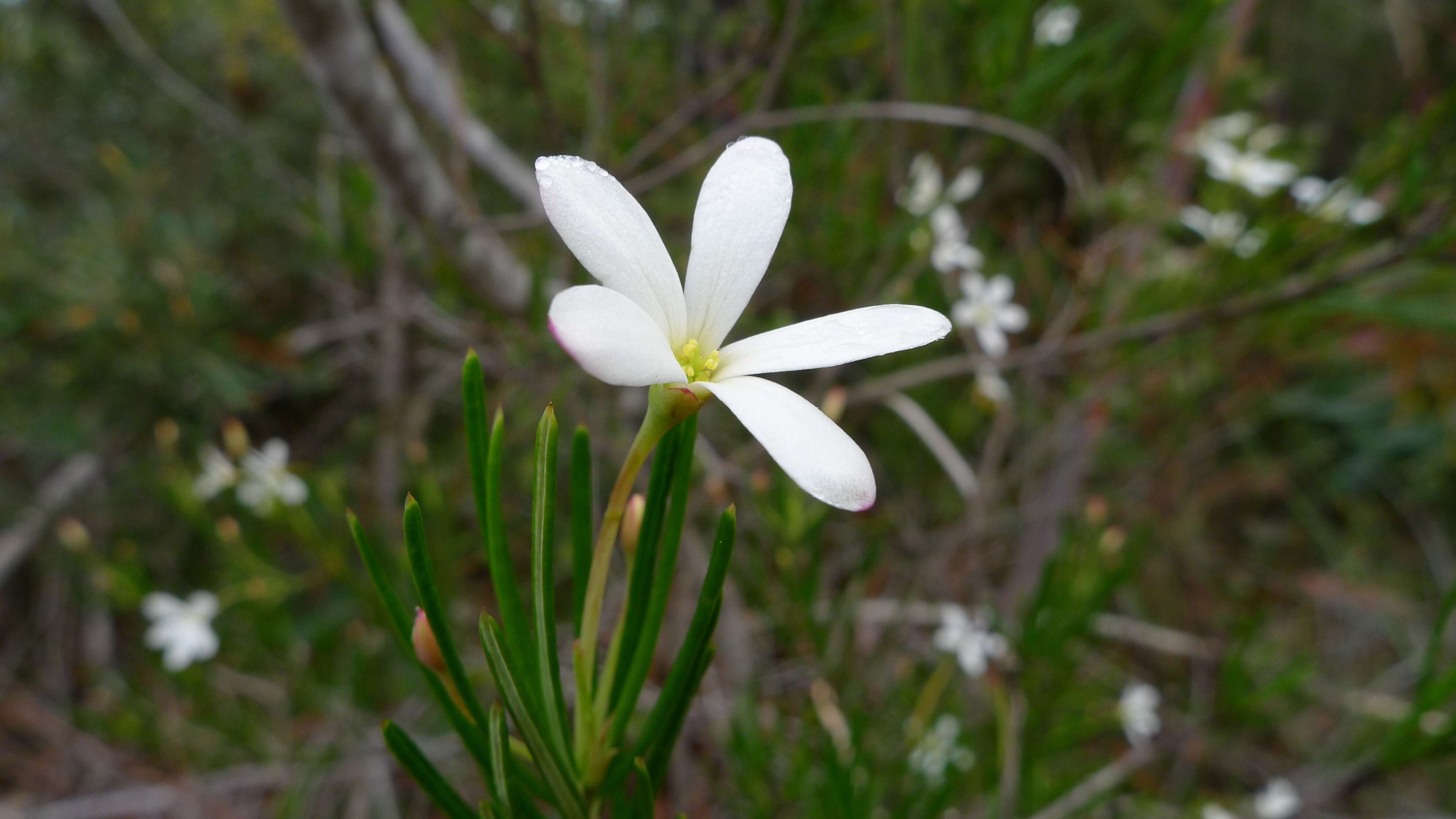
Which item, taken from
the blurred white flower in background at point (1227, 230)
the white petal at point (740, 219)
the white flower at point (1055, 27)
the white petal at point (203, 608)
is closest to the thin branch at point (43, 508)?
the white petal at point (203, 608)

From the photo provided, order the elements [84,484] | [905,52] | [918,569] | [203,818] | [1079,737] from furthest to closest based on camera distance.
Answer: [84,484] → [203,818] → [918,569] → [905,52] → [1079,737]

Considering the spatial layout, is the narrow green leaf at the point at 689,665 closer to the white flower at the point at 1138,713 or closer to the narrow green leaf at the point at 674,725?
the narrow green leaf at the point at 674,725

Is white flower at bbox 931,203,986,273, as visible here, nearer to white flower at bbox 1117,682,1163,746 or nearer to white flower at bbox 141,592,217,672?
white flower at bbox 1117,682,1163,746

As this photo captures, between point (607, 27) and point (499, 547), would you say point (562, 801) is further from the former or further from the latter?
point (607, 27)

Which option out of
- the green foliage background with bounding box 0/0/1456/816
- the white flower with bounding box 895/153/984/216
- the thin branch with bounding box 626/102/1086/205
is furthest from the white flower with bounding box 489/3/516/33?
the white flower with bounding box 895/153/984/216

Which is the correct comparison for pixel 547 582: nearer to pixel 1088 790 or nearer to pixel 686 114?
pixel 686 114

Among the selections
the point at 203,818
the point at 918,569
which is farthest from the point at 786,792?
the point at 203,818

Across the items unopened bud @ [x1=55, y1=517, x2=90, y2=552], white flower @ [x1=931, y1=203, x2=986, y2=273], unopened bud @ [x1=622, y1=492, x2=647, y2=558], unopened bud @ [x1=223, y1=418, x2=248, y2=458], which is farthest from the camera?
unopened bud @ [x1=55, y1=517, x2=90, y2=552]
